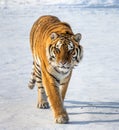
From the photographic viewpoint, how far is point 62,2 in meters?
17.2

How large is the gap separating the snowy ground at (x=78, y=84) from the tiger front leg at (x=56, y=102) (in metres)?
0.07

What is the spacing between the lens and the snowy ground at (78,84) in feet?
14.2

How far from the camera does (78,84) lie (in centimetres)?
593

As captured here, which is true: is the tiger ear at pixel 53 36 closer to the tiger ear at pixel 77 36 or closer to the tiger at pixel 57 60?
the tiger at pixel 57 60

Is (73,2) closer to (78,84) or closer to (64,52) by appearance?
(78,84)

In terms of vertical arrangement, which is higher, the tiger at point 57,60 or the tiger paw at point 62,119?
the tiger at point 57,60

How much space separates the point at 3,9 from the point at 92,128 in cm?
1230

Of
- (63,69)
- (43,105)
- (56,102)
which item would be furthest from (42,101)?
(63,69)

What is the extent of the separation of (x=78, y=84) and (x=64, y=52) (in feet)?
6.30

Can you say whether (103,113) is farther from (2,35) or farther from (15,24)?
(15,24)

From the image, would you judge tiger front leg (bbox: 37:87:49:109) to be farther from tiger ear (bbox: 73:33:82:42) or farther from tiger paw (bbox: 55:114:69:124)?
tiger ear (bbox: 73:33:82:42)

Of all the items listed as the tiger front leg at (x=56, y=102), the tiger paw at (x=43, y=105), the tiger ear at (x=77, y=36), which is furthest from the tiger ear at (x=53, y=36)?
the tiger paw at (x=43, y=105)

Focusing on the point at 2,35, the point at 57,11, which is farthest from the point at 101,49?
the point at 57,11

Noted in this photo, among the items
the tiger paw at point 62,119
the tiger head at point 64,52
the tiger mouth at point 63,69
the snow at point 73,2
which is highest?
the tiger head at point 64,52
